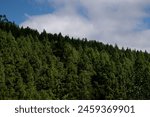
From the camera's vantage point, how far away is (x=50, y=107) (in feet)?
63.3

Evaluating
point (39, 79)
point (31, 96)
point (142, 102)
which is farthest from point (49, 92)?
point (142, 102)

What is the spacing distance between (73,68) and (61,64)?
148 inches

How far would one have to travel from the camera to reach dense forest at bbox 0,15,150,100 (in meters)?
76.7

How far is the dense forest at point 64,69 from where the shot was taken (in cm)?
7669

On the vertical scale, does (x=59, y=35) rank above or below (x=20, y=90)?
above

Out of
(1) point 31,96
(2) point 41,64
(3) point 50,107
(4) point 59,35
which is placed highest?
(4) point 59,35

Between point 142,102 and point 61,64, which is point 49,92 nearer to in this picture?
point 61,64

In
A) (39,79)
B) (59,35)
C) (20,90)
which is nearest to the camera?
(20,90)

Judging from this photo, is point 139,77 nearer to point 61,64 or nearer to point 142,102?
point 61,64

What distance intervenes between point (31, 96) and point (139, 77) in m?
41.1

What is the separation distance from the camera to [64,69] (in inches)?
3541

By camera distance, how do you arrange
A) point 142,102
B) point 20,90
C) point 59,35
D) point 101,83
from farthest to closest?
1. point 59,35
2. point 101,83
3. point 20,90
4. point 142,102

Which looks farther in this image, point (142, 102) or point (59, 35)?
point (59, 35)

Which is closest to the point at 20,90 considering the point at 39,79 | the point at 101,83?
the point at 39,79
